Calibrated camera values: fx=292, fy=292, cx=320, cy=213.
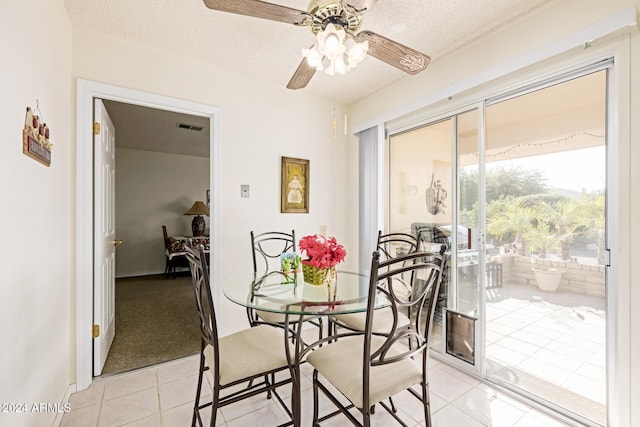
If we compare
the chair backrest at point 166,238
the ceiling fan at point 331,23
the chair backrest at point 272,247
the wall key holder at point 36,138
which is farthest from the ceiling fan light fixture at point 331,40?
the chair backrest at point 166,238

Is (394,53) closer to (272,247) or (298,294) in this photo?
(298,294)

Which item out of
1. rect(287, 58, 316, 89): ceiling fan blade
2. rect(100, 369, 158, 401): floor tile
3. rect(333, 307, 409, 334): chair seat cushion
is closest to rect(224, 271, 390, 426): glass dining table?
rect(333, 307, 409, 334): chair seat cushion

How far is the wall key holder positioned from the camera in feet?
4.30

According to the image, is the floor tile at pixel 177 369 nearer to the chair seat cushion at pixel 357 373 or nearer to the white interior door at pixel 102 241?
the white interior door at pixel 102 241

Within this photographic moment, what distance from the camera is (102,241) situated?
229 centimetres

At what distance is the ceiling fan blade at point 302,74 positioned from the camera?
72.2 inches

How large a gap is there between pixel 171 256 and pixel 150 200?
1294 millimetres

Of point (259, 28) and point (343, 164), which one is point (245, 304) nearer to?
point (259, 28)

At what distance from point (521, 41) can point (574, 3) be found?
0.95ft

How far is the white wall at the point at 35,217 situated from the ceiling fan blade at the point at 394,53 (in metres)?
1.56

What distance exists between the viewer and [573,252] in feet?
5.83

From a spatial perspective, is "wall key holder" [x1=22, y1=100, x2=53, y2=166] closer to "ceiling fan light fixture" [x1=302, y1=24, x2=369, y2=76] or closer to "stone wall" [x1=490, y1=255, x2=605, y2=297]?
"ceiling fan light fixture" [x1=302, y1=24, x2=369, y2=76]

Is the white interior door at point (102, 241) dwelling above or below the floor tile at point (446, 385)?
above

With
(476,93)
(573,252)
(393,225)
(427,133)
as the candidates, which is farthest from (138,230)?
(573,252)
